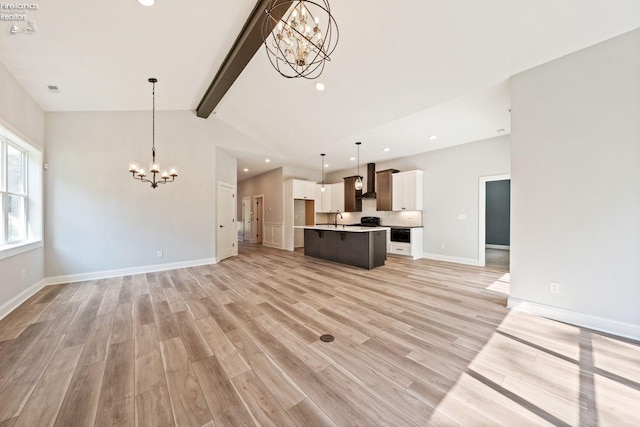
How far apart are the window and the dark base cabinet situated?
205 inches

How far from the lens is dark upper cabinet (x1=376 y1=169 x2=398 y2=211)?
6.90m

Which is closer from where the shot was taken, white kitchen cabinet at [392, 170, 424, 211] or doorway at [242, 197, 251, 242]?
white kitchen cabinet at [392, 170, 424, 211]

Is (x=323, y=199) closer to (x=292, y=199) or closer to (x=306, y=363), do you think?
(x=292, y=199)

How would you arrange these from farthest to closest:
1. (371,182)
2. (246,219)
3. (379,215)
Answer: (246,219), (379,215), (371,182)

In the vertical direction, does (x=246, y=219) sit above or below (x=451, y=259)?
above

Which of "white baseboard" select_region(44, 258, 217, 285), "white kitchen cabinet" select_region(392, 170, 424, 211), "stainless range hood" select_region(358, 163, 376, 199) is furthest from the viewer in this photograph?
"stainless range hood" select_region(358, 163, 376, 199)

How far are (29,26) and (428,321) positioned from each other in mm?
5512

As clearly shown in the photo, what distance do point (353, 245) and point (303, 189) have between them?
348 cm

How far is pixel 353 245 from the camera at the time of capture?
5348 mm

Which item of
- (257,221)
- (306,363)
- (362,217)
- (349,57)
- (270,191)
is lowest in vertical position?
(306,363)

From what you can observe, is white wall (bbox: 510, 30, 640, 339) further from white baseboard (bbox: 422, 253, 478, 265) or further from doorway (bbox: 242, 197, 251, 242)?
doorway (bbox: 242, 197, 251, 242)

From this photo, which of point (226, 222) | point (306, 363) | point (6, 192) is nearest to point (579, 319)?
point (306, 363)

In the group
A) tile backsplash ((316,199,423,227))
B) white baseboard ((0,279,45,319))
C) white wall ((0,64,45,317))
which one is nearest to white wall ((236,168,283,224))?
tile backsplash ((316,199,423,227))

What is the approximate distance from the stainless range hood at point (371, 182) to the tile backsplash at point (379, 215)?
13.5 inches
